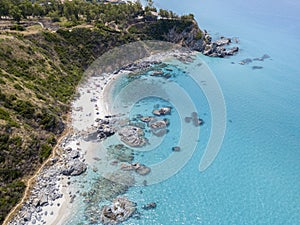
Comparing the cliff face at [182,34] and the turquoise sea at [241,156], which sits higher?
the cliff face at [182,34]

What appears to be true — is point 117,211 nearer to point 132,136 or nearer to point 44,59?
point 132,136

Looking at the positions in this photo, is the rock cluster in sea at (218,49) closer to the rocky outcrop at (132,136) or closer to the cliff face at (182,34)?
the cliff face at (182,34)

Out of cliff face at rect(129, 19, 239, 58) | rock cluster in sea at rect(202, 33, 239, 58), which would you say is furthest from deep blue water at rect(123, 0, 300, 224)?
cliff face at rect(129, 19, 239, 58)

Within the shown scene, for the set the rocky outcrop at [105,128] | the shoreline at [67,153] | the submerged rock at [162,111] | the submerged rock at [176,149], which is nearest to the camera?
the shoreline at [67,153]

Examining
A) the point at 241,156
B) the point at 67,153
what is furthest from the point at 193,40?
the point at 67,153

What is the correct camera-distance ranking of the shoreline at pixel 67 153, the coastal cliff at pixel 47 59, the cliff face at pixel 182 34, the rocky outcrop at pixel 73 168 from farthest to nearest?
the cliff face at pixel 182 34
the rocky outcrop at pixel 73 168
the coastal cliff at pixel 47 59
the shoreline at pixel 67 153

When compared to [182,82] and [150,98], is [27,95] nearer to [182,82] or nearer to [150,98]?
[150,98]

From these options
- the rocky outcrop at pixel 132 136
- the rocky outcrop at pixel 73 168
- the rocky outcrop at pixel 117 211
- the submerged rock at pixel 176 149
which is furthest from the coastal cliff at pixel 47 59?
the submerged rock at pixel 176 149

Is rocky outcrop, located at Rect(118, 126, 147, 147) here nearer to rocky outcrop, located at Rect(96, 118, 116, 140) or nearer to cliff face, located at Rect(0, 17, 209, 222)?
rocky outcrop, located at Rect(96, 118, 116, 140)
